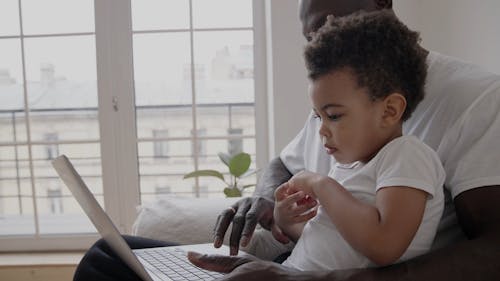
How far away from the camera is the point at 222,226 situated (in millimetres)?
1306

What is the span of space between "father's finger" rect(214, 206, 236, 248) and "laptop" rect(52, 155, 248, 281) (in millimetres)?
73

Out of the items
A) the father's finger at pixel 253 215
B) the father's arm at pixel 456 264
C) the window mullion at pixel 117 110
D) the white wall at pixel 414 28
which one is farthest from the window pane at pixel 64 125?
the father's arm at pixel 456 264

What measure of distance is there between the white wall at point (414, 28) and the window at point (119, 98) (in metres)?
0.25

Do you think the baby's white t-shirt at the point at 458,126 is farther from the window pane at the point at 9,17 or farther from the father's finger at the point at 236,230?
the window pane at the point at 9,17

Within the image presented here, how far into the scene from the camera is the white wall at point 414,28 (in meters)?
1.74

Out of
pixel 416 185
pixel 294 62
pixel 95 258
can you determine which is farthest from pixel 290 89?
pixel 416 185

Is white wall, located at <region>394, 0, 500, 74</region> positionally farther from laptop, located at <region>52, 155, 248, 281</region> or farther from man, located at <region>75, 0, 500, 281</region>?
laptop, located at <region>52, 155, 248, 281</region>

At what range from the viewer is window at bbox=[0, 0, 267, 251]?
2.88 metres

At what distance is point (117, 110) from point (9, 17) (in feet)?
2.38

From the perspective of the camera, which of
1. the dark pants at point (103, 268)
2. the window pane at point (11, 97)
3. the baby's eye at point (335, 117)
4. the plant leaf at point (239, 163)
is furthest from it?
the window pane at point (11, 97)

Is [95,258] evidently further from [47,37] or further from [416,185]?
[47,37]

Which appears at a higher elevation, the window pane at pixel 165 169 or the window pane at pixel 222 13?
the window pane at pixel 222 13

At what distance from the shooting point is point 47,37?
2932mm

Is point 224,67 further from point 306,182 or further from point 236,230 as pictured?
point 306,182
